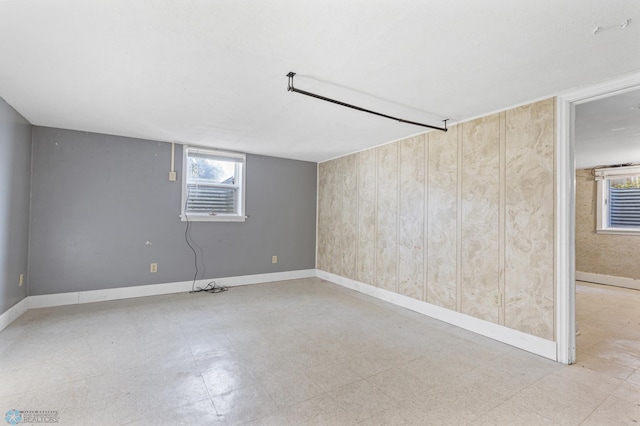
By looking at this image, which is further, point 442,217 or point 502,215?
point 442,217

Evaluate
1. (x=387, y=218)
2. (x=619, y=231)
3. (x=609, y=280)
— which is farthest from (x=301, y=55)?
(x=609, y=280)

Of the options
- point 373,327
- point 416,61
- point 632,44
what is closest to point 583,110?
point 632,44

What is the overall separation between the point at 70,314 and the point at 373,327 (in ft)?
11.1

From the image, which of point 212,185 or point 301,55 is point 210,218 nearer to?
point 212,185

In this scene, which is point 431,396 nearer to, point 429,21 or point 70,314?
point 429,21

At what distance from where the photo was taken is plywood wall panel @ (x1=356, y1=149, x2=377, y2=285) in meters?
4.33

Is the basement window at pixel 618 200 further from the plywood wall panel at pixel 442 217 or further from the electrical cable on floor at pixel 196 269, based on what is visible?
the electrical cable on floor at pixel 196 269

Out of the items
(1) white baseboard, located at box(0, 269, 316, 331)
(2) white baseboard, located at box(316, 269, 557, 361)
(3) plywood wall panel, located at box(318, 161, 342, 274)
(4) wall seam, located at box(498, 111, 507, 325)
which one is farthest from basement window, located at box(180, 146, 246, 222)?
(4) wall seam, located at box(498, 111, 507, 325)

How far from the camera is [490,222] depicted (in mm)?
2867

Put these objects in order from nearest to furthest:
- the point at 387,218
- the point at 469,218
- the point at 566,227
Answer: the point at 566,227, the point at 469,218, the point at 387,218

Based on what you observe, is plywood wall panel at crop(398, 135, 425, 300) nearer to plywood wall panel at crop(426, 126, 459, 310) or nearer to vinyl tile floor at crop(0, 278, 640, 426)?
plywood wall panel at crop(426, 126, 459, 310)

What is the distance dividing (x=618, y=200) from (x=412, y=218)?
4677 mm

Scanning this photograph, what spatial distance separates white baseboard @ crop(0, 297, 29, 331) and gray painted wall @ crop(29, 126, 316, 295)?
19 cm

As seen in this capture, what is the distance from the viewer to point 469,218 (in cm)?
305
